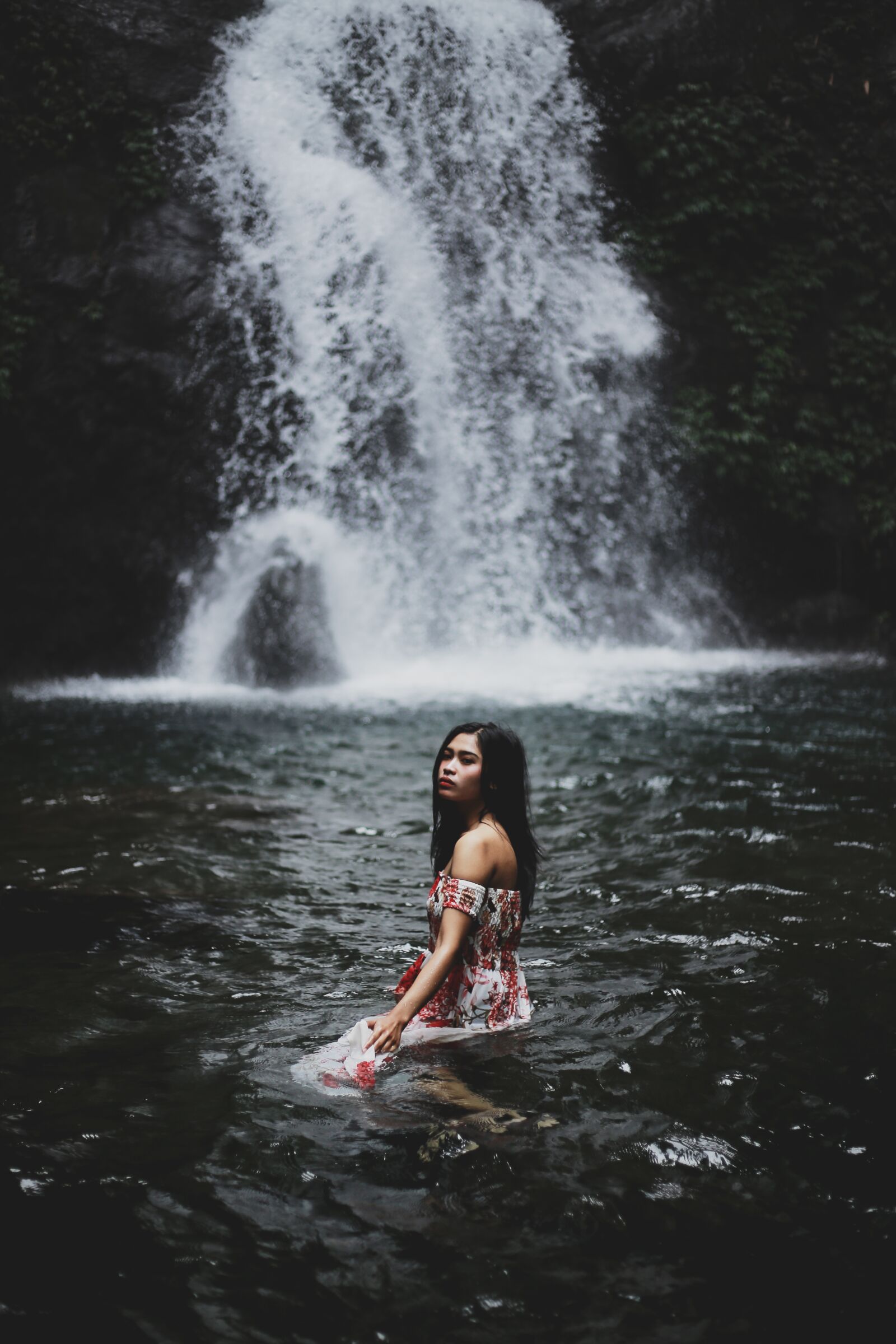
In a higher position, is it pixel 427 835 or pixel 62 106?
pixel 62 106

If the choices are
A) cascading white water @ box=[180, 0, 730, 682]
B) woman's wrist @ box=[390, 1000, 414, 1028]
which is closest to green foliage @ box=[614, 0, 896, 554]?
cascading white water @ box=[180, 0, 730, 682]

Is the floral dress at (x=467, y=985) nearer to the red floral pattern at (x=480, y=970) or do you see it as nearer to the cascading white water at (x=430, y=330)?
the red floral pattern at (x=480, y=970)

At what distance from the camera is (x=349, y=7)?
18719 mm

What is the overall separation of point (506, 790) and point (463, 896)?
41 cm

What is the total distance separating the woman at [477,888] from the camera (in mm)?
3344

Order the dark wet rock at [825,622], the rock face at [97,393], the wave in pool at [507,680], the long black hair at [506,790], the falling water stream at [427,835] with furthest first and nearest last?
the dark wet rock at [825,622] < the rock face at [97,393] < the wave in pool at [507,680] < the long black hair at [506,790] < the falling water stream at [427,835]

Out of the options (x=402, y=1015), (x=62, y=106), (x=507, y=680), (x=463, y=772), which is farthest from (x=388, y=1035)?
(x=62, y=106)

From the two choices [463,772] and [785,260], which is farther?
[785,260]

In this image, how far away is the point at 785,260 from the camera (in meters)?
18.7

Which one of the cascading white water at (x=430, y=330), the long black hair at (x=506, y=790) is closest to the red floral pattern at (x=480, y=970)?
the long black hair at (x=506, y=790)

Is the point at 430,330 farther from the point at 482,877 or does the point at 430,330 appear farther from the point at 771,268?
the point at 482,877

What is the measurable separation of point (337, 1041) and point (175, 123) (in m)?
17.5

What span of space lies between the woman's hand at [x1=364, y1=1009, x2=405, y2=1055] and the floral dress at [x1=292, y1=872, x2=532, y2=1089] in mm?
163

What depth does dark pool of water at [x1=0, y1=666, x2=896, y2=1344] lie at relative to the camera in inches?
96.0
